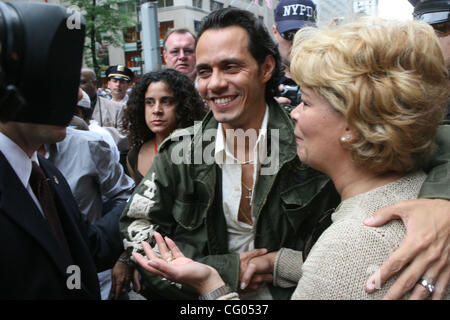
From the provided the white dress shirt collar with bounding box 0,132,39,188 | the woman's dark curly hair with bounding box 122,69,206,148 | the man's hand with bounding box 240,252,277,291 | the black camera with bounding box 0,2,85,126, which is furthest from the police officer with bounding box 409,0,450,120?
the white dress shirt collar with bounding box 0,132,39,188

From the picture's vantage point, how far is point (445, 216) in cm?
130

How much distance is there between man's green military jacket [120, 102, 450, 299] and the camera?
2045 mm

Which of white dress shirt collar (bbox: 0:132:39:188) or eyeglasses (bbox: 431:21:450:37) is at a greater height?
eyeglasses (bbox: 431:21:450:37)

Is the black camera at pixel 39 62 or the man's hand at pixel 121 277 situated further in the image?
the man's hand at pixel 121 277

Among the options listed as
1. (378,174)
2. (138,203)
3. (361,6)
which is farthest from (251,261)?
(361,6)

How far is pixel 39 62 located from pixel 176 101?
2245 millimetres

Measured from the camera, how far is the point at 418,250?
1.20m

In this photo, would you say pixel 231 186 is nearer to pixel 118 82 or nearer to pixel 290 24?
pixel 290 24

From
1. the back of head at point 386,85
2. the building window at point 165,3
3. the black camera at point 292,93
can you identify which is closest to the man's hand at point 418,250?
the back of head at point 386,85

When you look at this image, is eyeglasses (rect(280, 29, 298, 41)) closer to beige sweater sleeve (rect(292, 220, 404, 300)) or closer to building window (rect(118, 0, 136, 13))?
beige sweater sleeve (rect(292, 220, 404, 300))

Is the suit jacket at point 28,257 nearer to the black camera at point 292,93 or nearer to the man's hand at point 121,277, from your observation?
the man's hand at point 121,277

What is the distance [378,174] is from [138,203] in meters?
1.31

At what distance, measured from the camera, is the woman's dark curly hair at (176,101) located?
3.45 m
